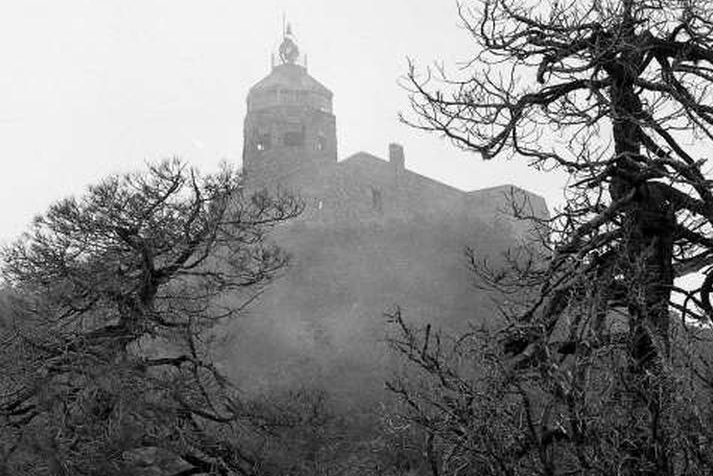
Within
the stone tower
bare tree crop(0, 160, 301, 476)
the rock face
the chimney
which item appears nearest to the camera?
bare tree crop(0, 160, 301, 476)

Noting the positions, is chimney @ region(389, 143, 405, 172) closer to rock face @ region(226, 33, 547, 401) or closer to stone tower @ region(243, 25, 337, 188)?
rock face @ region(226, 33, 547, 401)

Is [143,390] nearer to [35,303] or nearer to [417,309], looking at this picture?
[35,303]

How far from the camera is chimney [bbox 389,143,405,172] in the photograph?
3906cm

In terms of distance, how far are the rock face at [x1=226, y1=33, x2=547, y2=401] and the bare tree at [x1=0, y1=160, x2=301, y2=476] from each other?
16.5m

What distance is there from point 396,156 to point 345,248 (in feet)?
20.5

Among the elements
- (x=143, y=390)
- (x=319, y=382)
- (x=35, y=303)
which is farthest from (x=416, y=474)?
(x=319, y=382)

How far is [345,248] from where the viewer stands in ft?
118

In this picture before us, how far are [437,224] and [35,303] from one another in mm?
30434

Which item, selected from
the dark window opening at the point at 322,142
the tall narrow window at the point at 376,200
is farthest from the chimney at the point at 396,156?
the dark window opening at the point at 322,142

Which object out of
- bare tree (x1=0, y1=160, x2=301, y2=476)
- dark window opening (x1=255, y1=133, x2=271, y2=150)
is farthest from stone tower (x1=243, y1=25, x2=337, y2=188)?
bare tree (x1=0, y1=160, x2=301, y2=476)

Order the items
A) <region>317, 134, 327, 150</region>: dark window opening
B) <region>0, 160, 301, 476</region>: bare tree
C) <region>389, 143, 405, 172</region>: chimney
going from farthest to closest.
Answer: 1. <region>317, 134, 327, 150</region>: dark window opening
2. <region>389, 143, 405, 172</region>: chimney
3. <region>0, 160, 301, 476</region>: bare tree

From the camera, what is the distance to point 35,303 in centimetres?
914

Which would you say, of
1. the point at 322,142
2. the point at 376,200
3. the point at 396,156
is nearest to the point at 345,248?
the point at 376,200

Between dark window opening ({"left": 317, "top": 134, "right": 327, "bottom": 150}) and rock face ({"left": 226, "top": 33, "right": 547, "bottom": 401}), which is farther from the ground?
dark window opening ({"left": 317, "top": 134, "right": 327, "bottom": 150})
